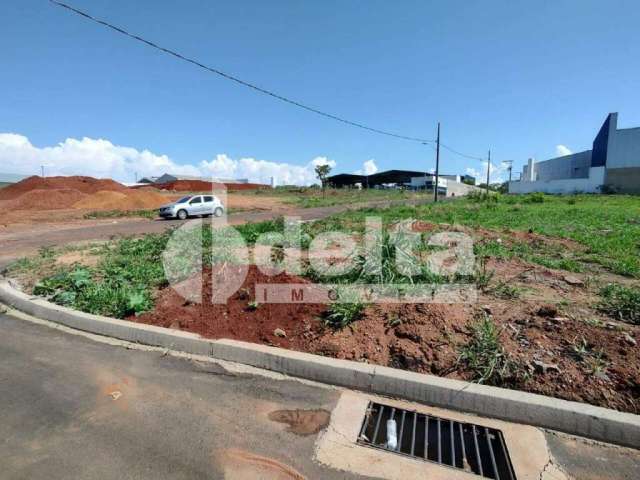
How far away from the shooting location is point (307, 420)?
2699mm

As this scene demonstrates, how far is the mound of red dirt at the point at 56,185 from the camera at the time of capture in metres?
33.2

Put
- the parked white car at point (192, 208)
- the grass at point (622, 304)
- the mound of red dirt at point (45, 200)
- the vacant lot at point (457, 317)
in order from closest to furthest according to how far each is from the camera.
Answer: the vacant lot at point (457, 317)
the grass at point (622, 304)
the parked white car at point (192, 208)
the mound of red dirt at point (45, 200)

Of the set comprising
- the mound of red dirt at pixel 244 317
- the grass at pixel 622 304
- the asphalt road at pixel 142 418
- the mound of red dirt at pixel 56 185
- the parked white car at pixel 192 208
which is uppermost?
the mound of red dirt at pixel 56 185

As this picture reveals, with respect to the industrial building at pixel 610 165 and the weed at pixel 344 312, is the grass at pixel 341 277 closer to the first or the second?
the weed at pixel 344 312

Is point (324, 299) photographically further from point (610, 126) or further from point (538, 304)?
point (610, 126)

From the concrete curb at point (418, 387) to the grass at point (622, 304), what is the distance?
1.67m

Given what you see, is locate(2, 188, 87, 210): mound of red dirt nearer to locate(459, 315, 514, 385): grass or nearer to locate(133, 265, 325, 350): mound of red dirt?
locate(133, 265, 325, 350): mound of red dirt

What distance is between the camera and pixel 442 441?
8.21ft

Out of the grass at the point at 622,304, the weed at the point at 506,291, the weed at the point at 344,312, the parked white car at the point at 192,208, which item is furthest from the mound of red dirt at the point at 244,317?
the parked white car at the point at 192,208

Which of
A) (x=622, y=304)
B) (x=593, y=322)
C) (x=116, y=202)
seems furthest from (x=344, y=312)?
(x=116, y=202)

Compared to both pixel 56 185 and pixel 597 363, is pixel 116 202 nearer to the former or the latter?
pixel 56 185

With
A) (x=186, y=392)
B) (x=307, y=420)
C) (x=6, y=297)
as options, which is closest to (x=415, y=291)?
(x=307, y=420)

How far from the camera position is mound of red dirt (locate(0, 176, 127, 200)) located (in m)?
33.2

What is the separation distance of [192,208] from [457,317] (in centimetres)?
1989
